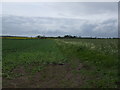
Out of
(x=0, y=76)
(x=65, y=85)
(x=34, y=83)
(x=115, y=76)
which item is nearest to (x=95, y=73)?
(x=115, y=76)

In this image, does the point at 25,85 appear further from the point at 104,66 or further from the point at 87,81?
the point at 104,66

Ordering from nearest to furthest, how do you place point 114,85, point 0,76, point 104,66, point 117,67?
1. point 114,85
2. point 0,76
3. point 117,67
4. point 104,66

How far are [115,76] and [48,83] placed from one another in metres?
2.73

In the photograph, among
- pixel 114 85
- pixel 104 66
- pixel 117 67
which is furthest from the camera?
pixel 104 66

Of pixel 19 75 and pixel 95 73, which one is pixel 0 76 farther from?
pixel 95 73

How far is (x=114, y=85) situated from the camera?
5652mm

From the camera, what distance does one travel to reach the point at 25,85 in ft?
19.6

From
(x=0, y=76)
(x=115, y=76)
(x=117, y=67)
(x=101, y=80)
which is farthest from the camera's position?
(x=117, y=67)

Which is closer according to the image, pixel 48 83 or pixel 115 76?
pixel 48 83

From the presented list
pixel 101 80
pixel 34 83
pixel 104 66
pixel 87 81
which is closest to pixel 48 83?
pixel 34 83

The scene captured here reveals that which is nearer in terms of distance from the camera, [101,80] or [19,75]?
[101,80]

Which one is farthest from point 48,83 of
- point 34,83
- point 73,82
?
point 73,82

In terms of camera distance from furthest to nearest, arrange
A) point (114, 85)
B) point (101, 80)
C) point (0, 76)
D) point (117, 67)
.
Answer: point (117, 67)
point (0, 76)
point (101, 80)
point (114, 85)

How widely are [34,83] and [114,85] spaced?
2.91 meters
